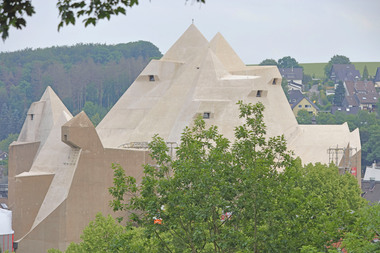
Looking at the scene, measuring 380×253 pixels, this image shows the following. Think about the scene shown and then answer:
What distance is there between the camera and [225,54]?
3083 inches

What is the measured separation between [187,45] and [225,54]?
3.84m

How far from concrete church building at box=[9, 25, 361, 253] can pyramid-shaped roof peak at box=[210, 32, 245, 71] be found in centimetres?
8

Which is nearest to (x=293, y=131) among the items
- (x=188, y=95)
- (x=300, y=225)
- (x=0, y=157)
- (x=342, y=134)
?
(x=342, y=134)

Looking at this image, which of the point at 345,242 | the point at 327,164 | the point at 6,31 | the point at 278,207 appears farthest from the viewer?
the point at 327,164

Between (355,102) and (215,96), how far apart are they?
10822 cm

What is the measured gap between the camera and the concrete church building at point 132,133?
55656 millimetres

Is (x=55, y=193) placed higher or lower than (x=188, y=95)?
lower

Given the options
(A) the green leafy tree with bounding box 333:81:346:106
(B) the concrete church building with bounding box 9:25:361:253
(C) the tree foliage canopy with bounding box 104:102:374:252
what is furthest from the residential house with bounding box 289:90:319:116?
(C) the tree foliage canopy with bounding box 104:102:374:252

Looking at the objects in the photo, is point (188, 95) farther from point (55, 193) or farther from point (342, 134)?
point (55, 193)

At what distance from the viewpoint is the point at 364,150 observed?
126000 millimetres

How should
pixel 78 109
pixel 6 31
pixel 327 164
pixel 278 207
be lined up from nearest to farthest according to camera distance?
pixel 6 31, pixel 278 207, pixel 327 164, pixel 78 109

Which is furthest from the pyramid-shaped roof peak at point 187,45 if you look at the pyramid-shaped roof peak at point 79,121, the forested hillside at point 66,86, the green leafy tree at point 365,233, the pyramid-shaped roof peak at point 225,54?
the forested hillside at point 66,86

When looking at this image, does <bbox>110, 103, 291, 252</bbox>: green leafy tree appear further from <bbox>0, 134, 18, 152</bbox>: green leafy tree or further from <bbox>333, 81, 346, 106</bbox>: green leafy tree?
<bbox>333, 81, 346, 106</bbox>: green leafy tree

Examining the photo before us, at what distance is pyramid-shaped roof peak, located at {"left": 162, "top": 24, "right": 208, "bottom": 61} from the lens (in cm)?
7556
